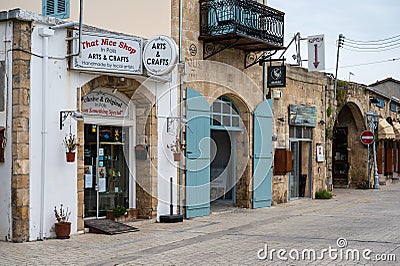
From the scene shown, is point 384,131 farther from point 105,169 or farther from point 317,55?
point 105,169

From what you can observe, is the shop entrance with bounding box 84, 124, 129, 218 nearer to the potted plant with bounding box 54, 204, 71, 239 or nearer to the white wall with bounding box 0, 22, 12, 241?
the potted plant with bounding box 54, 204, 71, 239

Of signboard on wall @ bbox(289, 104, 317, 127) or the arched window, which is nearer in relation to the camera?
the arched window

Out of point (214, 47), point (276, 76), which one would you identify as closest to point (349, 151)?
point (276, 76)

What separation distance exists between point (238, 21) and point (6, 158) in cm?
674

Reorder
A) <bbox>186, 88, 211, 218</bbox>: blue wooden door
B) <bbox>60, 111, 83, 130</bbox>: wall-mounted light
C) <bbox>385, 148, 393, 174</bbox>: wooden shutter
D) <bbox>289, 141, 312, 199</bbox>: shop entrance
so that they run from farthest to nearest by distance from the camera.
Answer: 1. <bbox>385, 148, 393, 174</bbox>: wooden shutter
2. <bbox>289, 141, 312, 199</bbox>: shop entrance
3. <bbox>186, 88, 211, 218</bbox>: blue wooden door
4. <bbox>60, 111, 83, 130</bbox>: wall-mounted light

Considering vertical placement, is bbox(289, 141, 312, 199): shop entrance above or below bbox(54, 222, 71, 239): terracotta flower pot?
above

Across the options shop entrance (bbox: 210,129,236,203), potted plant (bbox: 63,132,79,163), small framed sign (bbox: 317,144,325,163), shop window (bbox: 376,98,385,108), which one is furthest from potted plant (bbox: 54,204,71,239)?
shop window (bbox: 376,98,385,108)

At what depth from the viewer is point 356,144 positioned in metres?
26.7

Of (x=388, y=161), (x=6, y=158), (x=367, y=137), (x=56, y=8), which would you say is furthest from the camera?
(x=388, y=161)

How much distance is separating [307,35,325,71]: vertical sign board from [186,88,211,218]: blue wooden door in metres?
6.62

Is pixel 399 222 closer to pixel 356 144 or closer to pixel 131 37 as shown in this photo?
pixel 131 37

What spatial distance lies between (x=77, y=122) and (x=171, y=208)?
3406 mm

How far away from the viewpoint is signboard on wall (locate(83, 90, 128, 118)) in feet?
43.2

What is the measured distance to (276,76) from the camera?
17.8 m
